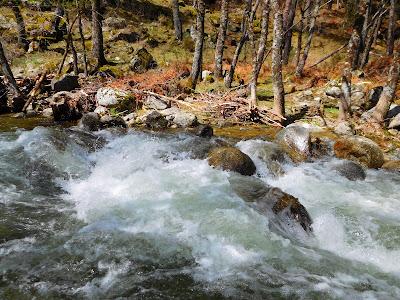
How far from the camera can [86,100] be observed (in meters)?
15.7

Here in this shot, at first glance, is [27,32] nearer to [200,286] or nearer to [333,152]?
[333,152]

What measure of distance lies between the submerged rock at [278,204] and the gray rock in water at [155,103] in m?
8.23

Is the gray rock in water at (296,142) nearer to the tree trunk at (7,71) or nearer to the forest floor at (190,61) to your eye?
the forest floor at (190,61)

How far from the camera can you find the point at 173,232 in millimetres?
6715

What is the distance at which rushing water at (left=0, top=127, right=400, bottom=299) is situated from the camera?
5.33m

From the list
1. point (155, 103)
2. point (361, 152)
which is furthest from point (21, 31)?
point (361, 152)

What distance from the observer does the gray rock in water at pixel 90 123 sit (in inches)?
521

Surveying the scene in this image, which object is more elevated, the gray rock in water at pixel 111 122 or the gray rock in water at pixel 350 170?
the gray rock in water at pixel 350 170

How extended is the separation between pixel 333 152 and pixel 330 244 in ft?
17.0

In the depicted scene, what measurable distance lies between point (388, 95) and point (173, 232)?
406 inches

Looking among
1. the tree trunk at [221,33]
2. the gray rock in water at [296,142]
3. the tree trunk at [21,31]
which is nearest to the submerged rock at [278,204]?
the gray rock in water at [296,142]

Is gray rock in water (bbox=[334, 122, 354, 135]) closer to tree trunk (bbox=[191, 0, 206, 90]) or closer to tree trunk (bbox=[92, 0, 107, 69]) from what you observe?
tree trunk (bbox=[191, 0, 206, 90])

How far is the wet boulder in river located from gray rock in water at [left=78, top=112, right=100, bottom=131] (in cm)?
778

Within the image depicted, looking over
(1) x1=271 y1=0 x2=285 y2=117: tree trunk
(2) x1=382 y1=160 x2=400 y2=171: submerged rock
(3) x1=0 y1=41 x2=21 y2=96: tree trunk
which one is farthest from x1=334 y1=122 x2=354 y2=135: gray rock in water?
(3) x1=0 y1=41 x2=21 y2=96: tree trunk
